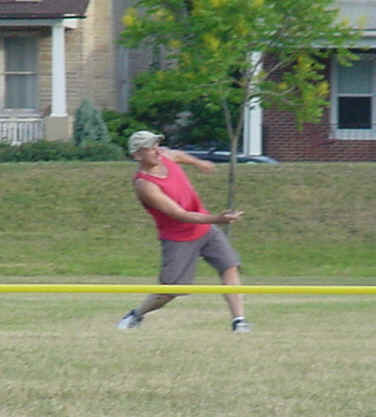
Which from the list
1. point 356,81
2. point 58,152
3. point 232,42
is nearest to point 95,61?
point 58,152

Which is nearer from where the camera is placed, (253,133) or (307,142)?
(253,133)

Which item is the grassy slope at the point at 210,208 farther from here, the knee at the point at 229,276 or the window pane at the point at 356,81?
the window pane at the point at 356,81

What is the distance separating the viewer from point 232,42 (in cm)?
1439

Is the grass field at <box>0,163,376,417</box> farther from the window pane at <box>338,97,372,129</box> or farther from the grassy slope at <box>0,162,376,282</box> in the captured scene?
the window pane at <box>338,97,372,129</box>

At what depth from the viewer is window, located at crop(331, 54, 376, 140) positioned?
23922 millimetres

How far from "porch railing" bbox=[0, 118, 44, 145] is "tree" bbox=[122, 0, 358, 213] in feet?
26.8

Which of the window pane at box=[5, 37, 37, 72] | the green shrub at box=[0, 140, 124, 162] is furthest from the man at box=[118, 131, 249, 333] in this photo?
the window pane at box=[5, 37, 37, 72]

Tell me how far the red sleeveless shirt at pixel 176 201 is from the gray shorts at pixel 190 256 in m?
0.06

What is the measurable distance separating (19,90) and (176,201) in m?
17.1

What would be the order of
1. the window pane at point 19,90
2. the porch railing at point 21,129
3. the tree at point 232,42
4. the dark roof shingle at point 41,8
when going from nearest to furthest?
1. the tree at point 232,42
2. the dark roof shingle at point 41,8
3. the porch railing at point 21,129
4. the window pane at point 19,90

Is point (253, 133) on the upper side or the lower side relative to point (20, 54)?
lower

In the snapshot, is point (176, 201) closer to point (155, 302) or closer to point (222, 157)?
point (155, 302)

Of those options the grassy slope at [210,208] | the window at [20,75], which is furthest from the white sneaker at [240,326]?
the window at [20,75]

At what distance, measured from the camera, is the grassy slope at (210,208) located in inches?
591
